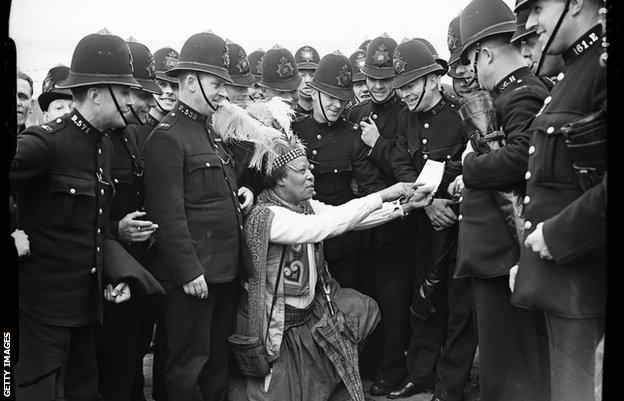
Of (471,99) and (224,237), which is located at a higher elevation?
(471,99)

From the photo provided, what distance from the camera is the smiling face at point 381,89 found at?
245 inches

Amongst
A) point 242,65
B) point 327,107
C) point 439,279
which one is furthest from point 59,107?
point 439,279

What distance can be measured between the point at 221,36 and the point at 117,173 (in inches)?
48.7

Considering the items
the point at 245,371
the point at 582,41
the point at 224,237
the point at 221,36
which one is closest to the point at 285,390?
the point at 245,371

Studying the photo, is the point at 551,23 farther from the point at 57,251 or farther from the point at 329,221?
the point at 57,251

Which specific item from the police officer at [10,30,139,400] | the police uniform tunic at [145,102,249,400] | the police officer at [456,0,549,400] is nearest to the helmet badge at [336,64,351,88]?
the police uniform tunic at [145,102,249,400]

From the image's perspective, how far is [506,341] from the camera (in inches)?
160

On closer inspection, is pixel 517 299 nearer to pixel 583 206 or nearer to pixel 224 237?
pixel 583 206

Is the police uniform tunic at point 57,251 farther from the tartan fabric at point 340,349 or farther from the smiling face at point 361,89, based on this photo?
the smiling face at point 361,89

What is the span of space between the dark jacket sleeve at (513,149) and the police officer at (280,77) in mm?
3278

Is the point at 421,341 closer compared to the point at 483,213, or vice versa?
the point at 483,213

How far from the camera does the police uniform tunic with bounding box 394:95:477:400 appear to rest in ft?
16.8

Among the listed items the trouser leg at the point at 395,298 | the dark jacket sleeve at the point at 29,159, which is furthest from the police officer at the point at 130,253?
the trouser leg at the point at 395,298

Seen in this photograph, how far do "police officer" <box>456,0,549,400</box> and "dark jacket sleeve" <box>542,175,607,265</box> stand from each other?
2.92ft
